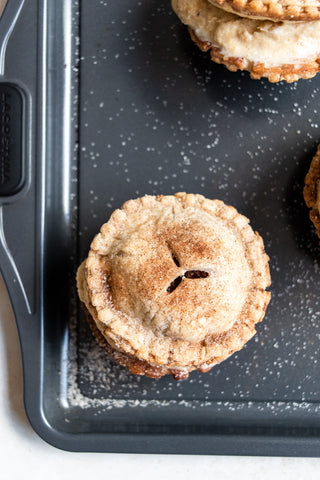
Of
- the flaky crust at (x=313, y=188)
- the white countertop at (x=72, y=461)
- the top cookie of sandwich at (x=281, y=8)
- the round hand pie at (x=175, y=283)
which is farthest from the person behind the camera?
the white countertop at (x=72, y=461)

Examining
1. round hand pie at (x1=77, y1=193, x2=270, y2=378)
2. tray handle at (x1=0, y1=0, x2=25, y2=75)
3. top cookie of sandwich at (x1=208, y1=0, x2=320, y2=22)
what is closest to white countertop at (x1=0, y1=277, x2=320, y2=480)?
round hand pie at (x1=77, y1=193, x2=270, y2=378)

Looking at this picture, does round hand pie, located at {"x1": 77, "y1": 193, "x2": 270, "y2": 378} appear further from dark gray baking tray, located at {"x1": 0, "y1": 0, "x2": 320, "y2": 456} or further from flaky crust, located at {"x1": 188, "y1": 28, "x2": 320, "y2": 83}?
flaky crust, located at {"x1": 188, "y1": 28, "x2": 320, "y2": 83}

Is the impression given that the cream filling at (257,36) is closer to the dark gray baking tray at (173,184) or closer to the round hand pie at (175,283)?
the dark gray baking tray at (173,184)

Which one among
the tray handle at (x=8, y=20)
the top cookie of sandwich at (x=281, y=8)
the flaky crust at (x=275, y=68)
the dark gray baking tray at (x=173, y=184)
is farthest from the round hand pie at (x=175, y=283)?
the tray handle at (x=8, y=20)

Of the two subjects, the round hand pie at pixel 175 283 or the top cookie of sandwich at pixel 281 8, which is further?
the round hand pie at pixel 175 283

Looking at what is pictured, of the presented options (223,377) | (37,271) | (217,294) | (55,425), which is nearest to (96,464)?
(55,425)

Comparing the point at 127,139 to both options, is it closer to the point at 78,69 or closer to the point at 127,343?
the point at 78,69
